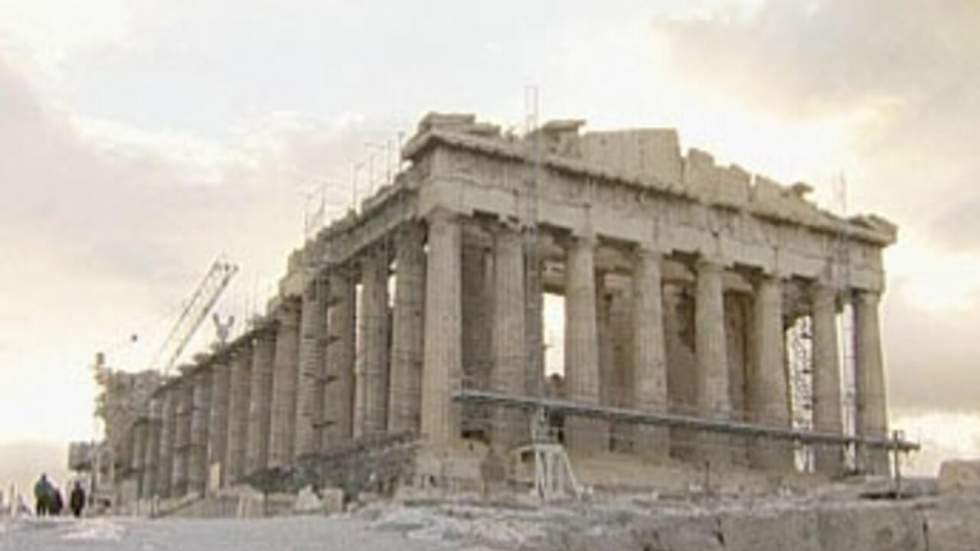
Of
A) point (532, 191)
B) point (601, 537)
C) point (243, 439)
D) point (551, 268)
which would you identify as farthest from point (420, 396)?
point (601, 537)

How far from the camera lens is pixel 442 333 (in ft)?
145

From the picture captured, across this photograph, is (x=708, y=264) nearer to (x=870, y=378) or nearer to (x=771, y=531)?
(x=870, y=378)

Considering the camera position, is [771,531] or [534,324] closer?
[771,531]

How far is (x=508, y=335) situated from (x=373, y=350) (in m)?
5.34

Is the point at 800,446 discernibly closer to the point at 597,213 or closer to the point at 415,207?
the point at 597,213

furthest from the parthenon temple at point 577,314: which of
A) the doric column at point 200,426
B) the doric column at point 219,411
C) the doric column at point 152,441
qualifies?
the doric column at point 152,441

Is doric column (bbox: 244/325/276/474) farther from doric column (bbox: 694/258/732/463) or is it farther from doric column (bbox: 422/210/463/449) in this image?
doric column (bbox: 694/258/732/463)

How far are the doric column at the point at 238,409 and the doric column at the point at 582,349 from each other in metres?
19.2

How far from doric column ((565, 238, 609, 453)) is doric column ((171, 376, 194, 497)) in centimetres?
3016

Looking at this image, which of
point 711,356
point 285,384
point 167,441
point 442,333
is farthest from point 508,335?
point 167,441

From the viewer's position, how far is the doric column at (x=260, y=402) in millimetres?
59500

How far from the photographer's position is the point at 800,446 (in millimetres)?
53406

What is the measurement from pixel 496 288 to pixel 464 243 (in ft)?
13.5

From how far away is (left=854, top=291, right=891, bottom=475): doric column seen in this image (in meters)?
54.4
